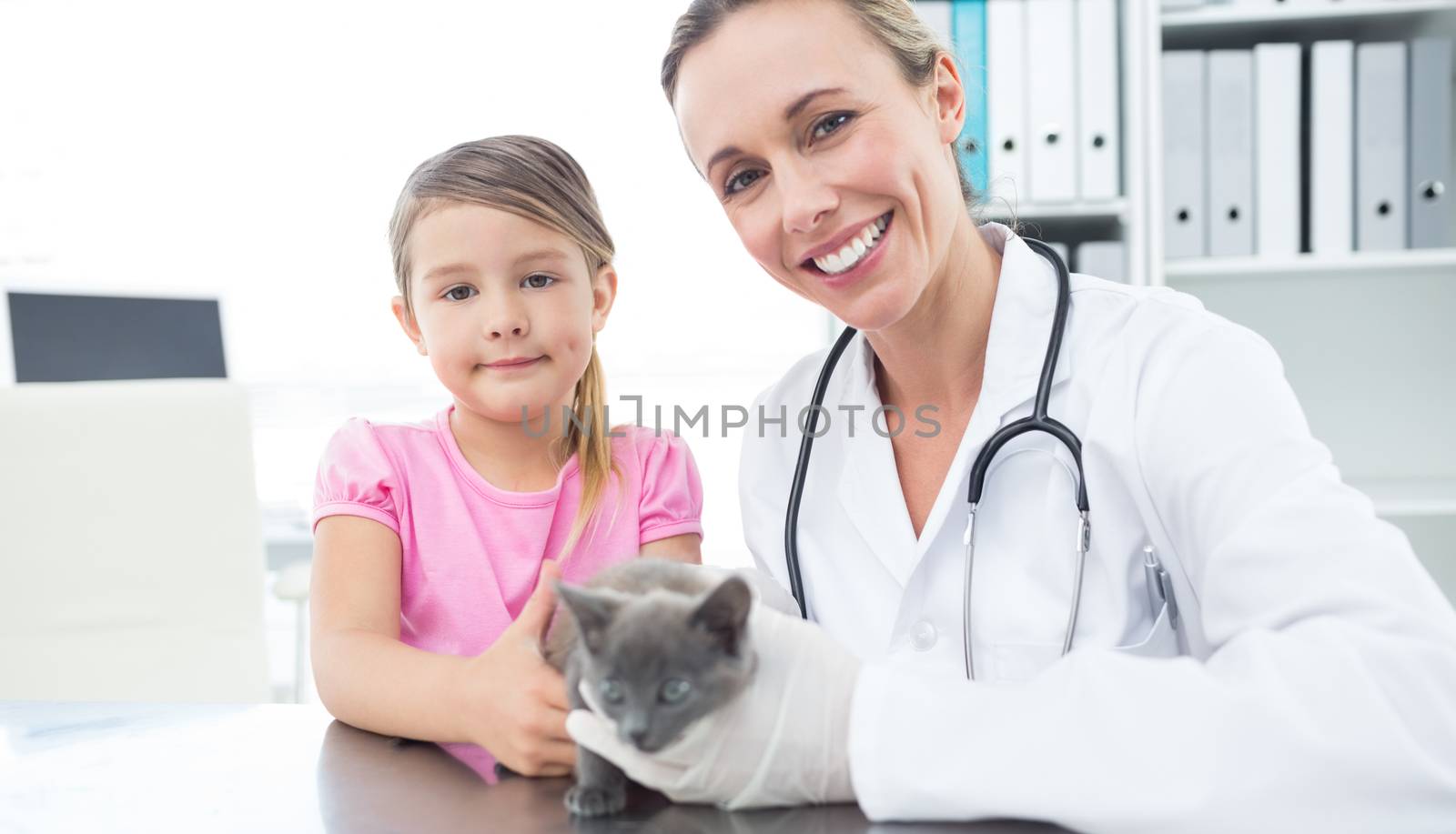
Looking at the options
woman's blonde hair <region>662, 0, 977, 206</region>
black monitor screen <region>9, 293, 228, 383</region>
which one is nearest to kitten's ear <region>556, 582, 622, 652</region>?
woman's blonde hair <region>662, 0, 977, 206</region>

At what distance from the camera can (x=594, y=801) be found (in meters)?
0.69

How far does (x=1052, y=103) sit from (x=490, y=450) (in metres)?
1.50

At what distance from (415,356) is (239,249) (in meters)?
0.78

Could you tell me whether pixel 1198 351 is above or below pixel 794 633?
above

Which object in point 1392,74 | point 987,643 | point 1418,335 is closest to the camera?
point 987,643

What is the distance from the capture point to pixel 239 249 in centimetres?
356

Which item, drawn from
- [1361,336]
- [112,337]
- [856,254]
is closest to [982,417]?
[856,254]

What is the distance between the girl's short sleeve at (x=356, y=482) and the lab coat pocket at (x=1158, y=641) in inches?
33.5

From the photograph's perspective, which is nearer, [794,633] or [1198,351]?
[794,633]

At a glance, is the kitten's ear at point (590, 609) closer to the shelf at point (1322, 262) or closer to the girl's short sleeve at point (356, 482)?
the girl's short sleeve at point (356, 482)

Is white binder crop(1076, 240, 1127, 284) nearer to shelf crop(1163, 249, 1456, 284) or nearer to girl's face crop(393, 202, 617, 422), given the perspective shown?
shelf crop(1163, 249, 1456, 284)

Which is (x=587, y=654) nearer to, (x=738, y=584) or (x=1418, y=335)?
(x=738, y=584)

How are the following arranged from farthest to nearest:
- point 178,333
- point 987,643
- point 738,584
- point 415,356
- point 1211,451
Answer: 1. point 415,356
2. point 178,333
3. point 987,643
4. point 1211,451
5. point 738,584

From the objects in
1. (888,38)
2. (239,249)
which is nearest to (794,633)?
(888,38)
